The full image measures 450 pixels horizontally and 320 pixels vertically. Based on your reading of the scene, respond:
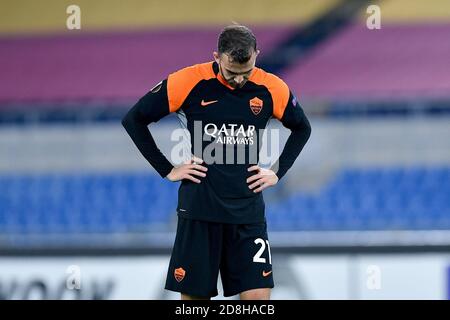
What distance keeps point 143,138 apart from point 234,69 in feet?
1.51

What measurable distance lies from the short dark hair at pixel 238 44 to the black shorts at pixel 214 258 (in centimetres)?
63

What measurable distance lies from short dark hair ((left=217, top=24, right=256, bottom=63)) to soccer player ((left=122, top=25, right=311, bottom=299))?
0.12 metres

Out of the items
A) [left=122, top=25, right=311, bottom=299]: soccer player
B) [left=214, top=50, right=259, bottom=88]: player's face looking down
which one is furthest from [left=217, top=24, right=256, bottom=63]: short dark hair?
[left=122, top=25, right=311, bottom=299]: soccer player

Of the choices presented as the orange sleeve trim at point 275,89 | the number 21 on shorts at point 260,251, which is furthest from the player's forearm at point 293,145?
the number 21 on shorts at point 260,251

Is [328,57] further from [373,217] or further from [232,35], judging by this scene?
[232,35]

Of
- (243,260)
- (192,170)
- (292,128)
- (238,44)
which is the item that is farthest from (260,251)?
(238,44)

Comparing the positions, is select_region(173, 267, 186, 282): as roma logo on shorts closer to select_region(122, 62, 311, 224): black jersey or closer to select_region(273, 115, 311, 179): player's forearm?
select_region(122, 62, 311, 224): black jersey

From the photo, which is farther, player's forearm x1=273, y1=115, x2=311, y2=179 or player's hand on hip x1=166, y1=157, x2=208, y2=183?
player's forearm x1=273, y1=115, x2=311, y2=179

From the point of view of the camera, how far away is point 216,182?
3418 millimetres

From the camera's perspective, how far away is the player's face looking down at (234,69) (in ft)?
10.8

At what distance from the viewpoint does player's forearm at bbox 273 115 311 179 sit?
363cm

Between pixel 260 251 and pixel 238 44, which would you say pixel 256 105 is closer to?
pixel 238 44
